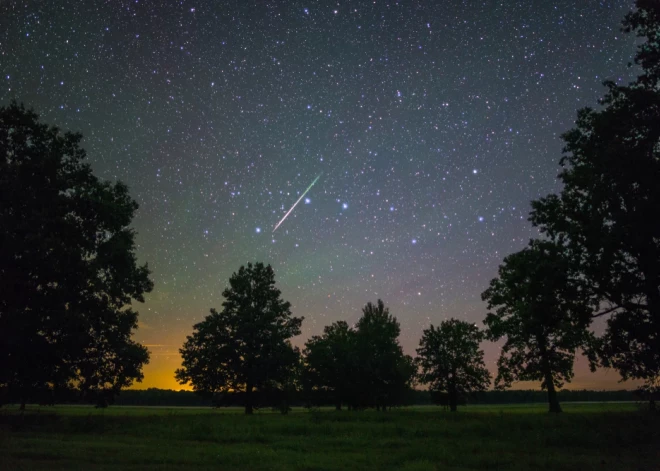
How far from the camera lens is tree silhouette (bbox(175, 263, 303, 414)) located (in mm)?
53656

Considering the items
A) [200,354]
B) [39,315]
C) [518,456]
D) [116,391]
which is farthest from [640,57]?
[200,354]

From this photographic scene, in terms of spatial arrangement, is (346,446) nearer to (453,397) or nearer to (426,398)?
(453,397)

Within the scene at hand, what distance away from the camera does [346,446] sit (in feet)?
66.5

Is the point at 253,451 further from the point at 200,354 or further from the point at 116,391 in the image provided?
the point at 200,354

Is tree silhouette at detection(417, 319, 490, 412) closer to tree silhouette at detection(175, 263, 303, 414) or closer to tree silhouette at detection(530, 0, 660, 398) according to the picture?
tree silhouette at detection(175, 263, 303, 414)

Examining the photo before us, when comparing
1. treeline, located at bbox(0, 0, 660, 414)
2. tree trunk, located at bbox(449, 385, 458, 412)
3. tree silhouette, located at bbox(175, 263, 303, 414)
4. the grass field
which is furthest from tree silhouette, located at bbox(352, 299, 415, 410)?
the grass field

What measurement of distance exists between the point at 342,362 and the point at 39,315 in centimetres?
5206

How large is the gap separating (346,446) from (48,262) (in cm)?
2018

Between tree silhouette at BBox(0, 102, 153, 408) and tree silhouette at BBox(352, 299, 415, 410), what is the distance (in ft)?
144

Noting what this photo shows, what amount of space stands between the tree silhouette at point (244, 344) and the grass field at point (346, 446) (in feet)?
76.2

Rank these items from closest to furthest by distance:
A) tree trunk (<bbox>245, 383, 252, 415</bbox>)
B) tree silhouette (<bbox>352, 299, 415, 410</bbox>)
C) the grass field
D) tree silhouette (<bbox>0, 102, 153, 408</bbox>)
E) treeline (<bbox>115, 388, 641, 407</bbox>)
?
the grass field < tree silhouette (<bbox>0, 102, 153, 408</bbox>) < tree trunk (<bbox>245, 383, 252, 415</bbox>) < tree silhouette (<bbox>352, 299, 415, 410</bbox>) < treeline (<bbox>115, 388, 641, 407</bbox>)

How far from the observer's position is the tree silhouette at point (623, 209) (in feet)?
62.9

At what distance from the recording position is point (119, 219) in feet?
113

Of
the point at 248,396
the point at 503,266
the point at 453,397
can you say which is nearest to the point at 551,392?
the point at 503,266
